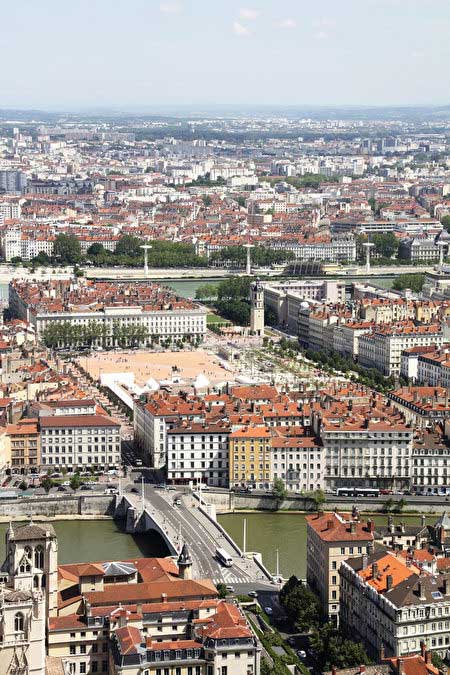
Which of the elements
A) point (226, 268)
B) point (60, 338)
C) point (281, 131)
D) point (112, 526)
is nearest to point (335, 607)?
point (112, 526)

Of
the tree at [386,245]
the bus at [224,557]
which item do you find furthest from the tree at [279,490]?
the tree at [386,245]

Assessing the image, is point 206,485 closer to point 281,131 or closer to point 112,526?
point 112,526

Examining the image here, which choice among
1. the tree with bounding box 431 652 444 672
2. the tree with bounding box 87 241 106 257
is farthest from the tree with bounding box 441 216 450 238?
the tree with bounding box 431 652 444 672

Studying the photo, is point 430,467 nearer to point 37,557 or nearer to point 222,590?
point 222,590

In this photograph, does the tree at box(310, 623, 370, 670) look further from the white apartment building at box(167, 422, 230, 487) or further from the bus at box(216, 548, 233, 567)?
the white apartment building at box(167, 422, 230, 487)

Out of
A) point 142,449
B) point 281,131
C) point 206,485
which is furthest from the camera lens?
point 281,131

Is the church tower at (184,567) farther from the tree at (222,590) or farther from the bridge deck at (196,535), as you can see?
the bridge deck at (196,535)
